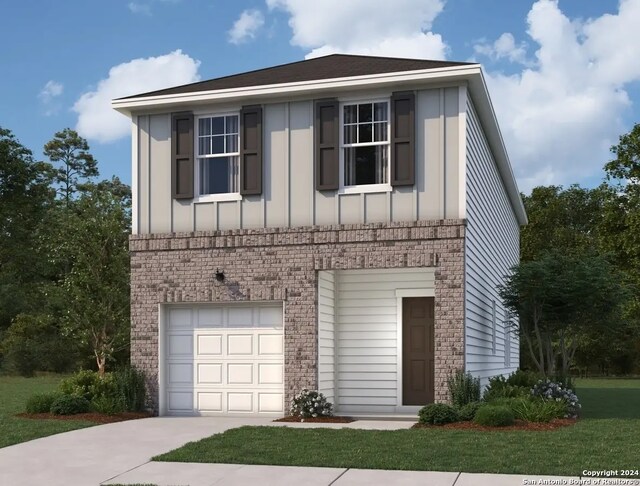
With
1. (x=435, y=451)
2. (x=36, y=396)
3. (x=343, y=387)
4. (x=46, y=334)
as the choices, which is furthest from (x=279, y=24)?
(x=46, y=334)

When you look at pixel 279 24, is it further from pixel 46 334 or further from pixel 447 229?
pixel 46 334

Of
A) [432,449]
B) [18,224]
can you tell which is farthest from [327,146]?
[18,224]

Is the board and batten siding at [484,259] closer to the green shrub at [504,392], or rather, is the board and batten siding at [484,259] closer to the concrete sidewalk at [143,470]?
the green shrub at [504,392]

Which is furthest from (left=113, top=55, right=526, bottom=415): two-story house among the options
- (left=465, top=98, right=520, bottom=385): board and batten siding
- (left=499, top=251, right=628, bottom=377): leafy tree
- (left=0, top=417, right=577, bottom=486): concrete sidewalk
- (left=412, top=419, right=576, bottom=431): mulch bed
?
(left=0, top=417, right=577, bottom=486): concrete sidewalk

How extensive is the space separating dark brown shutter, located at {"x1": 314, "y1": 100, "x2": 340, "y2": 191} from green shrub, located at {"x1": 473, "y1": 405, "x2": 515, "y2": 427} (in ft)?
16.1

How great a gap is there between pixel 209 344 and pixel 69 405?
109 inches

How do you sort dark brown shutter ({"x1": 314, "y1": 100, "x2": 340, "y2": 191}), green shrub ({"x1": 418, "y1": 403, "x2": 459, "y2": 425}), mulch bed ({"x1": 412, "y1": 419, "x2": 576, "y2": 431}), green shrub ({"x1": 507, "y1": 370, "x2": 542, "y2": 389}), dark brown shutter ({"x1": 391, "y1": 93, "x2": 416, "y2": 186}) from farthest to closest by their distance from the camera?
green shrub ({"x1": 507, "y1": 370, "x2": 542, "y2": 389}) < dark brown shutter ({"x1": 314, "y1": 100, "x2": 340, "y2": 191}) < dark brown shutter ({"x1": 391, "y1": 93, "x2": 416, "y2": 186}) < green shrub ({"x1": 418, "y1": 403, "x2": 459, "y2": 425}) < mulch bed ({"x1": 412, "y1": 419, "x2": 576, "y2": 431})

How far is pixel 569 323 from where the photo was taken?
1938cm

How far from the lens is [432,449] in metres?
11.4

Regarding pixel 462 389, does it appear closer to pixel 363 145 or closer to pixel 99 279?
pixel 363 145

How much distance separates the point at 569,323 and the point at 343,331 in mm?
5287

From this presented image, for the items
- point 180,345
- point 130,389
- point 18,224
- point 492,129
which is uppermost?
point 492,129

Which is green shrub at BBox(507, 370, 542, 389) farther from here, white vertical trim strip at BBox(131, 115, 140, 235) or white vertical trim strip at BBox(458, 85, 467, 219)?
white vertical trim strip at BBox(131, 115, 140, 235)

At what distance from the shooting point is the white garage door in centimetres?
1656
